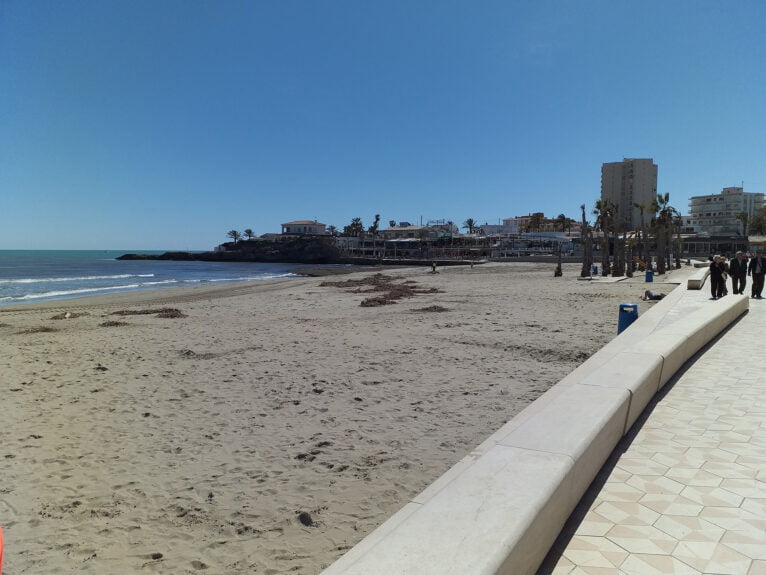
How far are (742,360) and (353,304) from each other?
1499cm

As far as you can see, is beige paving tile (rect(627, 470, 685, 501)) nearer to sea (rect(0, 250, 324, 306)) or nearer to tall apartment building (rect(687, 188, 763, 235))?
sea (rect(0, 250, 324, 306))

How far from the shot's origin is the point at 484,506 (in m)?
2.29

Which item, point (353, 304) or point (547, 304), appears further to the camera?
point (353, 304)

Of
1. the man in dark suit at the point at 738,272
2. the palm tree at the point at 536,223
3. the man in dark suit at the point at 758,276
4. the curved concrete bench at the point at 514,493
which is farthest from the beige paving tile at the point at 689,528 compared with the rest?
the palm tree at the point at 536,223

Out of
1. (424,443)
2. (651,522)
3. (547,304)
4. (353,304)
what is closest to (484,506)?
(651,522)

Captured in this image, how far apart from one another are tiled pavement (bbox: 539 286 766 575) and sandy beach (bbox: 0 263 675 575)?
1715 mm

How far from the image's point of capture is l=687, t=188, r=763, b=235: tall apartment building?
400 ft

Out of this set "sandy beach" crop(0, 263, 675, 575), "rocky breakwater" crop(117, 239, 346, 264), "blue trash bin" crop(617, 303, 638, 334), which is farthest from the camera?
"rocky breakwater" crop(117, 239, 346, 264)

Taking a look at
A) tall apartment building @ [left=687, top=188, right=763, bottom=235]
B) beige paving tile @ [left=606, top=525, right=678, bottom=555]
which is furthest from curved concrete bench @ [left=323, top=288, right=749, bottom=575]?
tall apartment building @ [left=687, top=188, right=763, bottom=235]

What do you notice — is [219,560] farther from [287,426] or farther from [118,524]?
[287,426]

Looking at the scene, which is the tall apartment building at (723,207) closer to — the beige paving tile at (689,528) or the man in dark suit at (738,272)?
the man in dark suit at (738,272)

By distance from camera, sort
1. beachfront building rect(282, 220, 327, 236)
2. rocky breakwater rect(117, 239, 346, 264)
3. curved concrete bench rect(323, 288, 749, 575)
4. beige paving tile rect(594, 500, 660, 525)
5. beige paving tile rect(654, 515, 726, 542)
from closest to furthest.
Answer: curved concrete bench rect(323, 288, 749, 575) → beige paving tile rect(654, 515, 726, 542) → beige paving tile rect(594, 500, 660, 525) → rocky breakwater rect(117, 239, 346, 264) → beachfront building rect(282, 220, 327, 236)

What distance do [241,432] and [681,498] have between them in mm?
4524

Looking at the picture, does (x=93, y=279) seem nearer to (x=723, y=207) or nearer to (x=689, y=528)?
(x=689, y=528)
